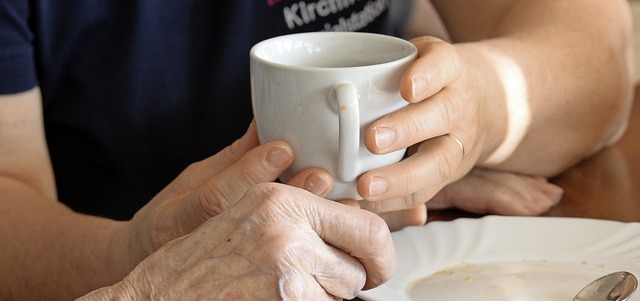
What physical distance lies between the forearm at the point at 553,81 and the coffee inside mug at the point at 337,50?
0.21m

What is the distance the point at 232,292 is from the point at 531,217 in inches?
16.1

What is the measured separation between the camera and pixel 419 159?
30.9 inches

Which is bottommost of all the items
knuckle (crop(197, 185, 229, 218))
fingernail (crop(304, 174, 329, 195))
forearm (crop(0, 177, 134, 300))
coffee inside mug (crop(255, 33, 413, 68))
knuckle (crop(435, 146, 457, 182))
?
forearm (crop(0, 177, 134, 300))

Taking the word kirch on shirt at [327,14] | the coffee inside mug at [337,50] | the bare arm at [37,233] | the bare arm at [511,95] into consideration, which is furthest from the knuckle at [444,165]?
the word kirch on shirt at [327,14]

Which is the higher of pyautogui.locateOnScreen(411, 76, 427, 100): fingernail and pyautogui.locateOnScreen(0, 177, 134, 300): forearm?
pyautogui.locateOnScreen(411, 76, 427, 100): fingernail

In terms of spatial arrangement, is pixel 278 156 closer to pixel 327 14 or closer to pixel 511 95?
→ pixel 511 95

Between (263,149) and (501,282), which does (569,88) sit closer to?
(501,282)

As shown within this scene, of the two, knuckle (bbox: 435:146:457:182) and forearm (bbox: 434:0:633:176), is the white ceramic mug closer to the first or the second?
knuckle (bbox: 435:146:457:182)

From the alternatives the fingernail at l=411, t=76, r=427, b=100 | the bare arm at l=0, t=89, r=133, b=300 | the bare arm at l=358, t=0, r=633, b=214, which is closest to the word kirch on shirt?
the bare arm at l=358, t=0, r=633, b=214

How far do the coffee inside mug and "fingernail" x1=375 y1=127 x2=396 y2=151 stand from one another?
0.09 m

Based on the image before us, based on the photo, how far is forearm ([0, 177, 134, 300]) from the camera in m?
0.88

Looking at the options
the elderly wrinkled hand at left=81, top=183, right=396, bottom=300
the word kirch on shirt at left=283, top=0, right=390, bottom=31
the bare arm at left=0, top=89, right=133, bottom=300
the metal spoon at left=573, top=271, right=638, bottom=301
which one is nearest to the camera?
the elderly wrinkled hand at left=81, top=183, right=396, bottom=300

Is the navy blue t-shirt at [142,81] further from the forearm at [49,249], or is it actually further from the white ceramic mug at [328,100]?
the white ceramic mug at [328,100]

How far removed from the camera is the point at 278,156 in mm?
708
